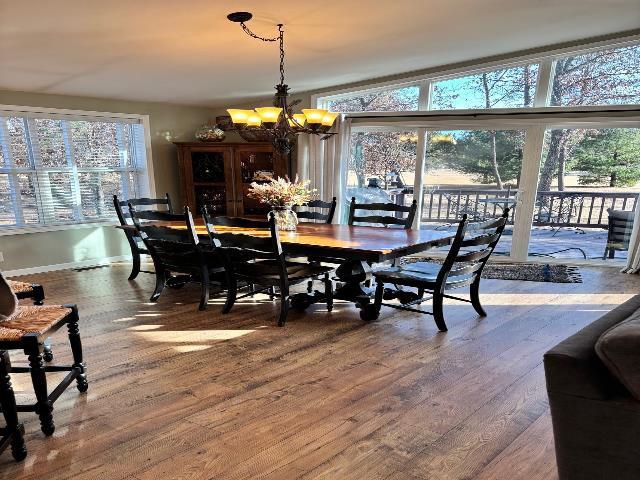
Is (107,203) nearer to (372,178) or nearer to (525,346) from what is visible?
(372,178)

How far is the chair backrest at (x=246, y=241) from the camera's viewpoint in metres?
3.14

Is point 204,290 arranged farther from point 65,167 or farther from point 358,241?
point 65,167

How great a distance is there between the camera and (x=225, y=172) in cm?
601

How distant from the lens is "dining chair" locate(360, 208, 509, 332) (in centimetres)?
311

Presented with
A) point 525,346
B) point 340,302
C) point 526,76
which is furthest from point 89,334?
point 526,76

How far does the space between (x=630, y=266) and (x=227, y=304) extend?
4394mm

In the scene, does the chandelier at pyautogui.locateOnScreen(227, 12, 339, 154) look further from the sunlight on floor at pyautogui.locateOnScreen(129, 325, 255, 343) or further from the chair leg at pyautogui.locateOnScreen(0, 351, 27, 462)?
the chair leg at pyautogui.locateOnScreen(0, 351, 27, 462)

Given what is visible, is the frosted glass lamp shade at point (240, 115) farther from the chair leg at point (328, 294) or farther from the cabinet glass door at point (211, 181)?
the cabinet glass door at point (211, 181)

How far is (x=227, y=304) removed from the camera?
370cm

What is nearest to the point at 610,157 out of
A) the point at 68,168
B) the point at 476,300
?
the point at 476,300

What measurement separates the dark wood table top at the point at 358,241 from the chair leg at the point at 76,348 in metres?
1.45

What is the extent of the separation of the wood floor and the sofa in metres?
0.50

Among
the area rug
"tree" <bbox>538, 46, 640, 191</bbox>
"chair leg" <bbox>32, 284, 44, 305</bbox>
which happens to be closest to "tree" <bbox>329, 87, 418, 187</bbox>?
"tree" <bbox>538, 46, 640, 191</bbox>

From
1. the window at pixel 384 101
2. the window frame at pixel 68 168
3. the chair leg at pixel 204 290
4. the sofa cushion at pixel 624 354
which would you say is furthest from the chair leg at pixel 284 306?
the window frame at pixel 68 168
